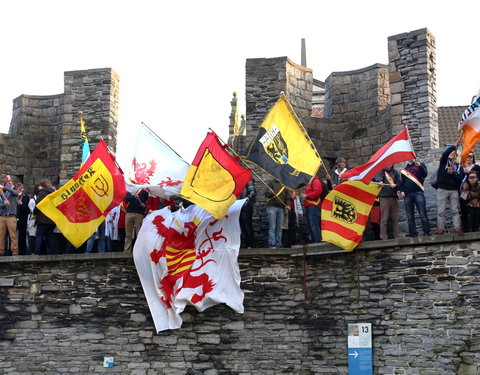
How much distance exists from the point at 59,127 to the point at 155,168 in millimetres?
5630

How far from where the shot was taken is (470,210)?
13.3 m

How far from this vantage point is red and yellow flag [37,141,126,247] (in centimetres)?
1504

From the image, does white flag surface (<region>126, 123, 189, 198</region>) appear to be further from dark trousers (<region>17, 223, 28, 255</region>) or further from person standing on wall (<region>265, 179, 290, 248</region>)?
A: dark trousers (<region>17, 223, 28, 255</region>)

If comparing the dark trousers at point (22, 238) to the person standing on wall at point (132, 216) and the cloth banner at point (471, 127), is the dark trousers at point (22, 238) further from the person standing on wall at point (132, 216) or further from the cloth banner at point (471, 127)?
the cloth banner at point (471, 127)

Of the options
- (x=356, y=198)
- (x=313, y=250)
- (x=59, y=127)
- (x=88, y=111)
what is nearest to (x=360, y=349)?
(x=313, y=250)

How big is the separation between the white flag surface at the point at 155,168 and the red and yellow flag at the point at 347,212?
2.69 metres

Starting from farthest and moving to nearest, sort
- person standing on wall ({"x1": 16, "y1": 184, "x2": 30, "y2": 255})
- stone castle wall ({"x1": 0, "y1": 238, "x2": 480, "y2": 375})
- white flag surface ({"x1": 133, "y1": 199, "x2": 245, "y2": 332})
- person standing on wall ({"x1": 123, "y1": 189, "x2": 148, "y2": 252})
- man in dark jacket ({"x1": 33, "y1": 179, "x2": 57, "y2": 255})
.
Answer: person standing on wall ({"x1": 16, "y1": 184, "x2": 30, "y2": 255}), man in dark jacket ({"x1": 33, "y1": 179, "x2": 57, "y2": 255}), person standing on wall ({"x1": 123, "y1": 189, "x2": 148, "y2": 252}), white flag surface ({"x1": 133, "y1": 199, "x2": 245, "y2": 332}), stone castle wall ({"x1": 0, "y1": 238, "x2": 480, "y2": 375})

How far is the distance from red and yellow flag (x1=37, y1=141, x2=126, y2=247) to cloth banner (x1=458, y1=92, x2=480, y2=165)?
Result: 5.87m

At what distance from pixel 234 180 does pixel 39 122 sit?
7.61 m

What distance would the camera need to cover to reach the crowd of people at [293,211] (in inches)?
532

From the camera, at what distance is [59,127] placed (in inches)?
782

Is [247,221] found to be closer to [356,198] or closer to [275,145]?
[275,145]

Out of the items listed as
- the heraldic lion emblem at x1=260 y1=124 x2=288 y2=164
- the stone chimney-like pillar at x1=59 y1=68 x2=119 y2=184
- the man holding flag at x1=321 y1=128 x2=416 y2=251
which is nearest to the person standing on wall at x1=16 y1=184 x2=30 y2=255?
the stone chimney-like pillar at x1=59 y1=68 x2=119 y2=184

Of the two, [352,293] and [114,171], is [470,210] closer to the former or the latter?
[352,293]
